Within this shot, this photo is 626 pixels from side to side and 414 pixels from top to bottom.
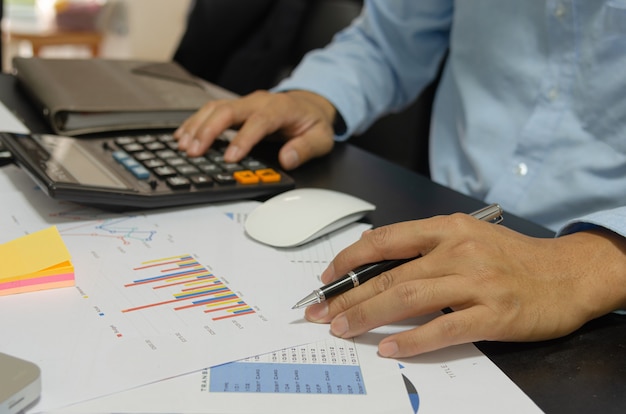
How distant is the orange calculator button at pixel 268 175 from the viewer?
647mm

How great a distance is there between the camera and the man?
1.43ft

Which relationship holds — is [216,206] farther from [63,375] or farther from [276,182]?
[63,375]

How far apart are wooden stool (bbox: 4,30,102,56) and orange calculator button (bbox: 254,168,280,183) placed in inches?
122

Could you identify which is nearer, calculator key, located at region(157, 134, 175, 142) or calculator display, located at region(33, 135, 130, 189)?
calculator display, located at region(33, 135, 130, 189)

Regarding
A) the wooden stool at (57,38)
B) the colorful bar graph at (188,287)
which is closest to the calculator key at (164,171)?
the colorful bar graph at (188,287)

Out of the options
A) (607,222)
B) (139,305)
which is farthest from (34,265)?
(607,222)

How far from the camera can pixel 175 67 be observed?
0.99m

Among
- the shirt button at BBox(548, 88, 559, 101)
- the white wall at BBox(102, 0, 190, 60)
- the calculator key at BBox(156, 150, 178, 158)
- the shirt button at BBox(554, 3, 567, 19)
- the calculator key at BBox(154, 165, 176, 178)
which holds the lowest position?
the white wall at BBox(102, 0, 190, 60)

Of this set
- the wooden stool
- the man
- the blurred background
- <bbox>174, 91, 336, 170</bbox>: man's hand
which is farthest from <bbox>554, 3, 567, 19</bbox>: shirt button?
the wooden stool

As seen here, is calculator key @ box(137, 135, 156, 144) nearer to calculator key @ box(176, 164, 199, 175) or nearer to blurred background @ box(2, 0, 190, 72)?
calculator key @ box(176, 164, 199, 175)

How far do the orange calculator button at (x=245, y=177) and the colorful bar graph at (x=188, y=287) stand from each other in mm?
139

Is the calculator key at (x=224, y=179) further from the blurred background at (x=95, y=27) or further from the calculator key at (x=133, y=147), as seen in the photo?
the blurred background at (x=95, y=27)

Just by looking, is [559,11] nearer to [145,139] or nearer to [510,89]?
[510,89]

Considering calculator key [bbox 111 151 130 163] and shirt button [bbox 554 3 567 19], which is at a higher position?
shirt button [bbox 554 3 567 19]
